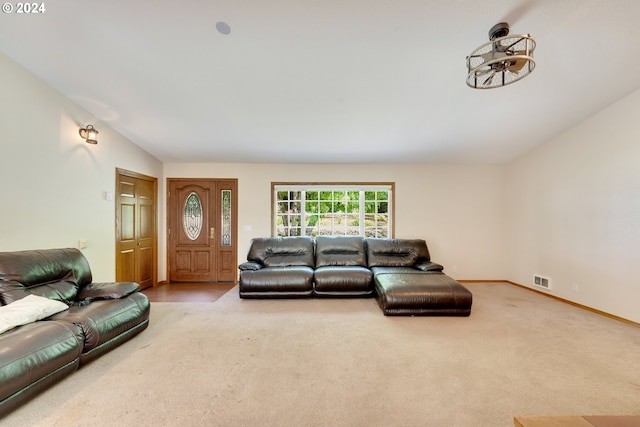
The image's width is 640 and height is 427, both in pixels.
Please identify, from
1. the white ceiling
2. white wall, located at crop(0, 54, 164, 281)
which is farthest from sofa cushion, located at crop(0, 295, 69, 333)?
the white ceiling

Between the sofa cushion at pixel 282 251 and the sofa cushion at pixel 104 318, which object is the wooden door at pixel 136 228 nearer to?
the sofa cushion at pixel 104 318

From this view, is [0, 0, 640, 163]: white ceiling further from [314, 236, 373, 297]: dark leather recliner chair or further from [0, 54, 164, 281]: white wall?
[314, 236, 373, 297]: dark leather recliner chair

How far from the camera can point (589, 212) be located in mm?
3635

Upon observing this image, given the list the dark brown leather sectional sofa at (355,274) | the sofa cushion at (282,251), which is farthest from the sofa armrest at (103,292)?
the sofa cushion at (282,251)

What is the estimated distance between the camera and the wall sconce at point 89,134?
Answer: 334 centimetres

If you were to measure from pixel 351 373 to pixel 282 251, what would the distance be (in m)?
2.82

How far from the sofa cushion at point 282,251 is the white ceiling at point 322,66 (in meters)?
1.76

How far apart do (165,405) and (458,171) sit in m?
5.54

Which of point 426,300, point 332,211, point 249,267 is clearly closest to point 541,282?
point 426,300

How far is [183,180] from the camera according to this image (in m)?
5.20

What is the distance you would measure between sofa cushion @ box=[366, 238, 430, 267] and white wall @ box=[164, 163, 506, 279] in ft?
1.61

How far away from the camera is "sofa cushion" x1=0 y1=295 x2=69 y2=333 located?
1.93m

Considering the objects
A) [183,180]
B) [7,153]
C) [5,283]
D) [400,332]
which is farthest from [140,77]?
[400,332]

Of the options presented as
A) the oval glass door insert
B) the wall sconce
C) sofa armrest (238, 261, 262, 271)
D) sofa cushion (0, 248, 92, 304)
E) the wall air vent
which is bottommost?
the wall air vent
